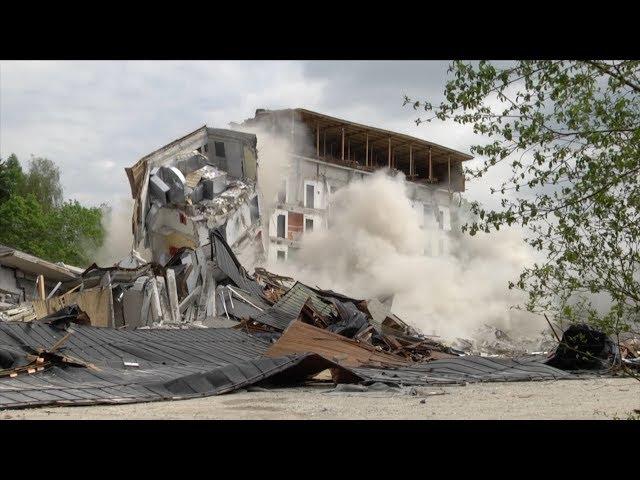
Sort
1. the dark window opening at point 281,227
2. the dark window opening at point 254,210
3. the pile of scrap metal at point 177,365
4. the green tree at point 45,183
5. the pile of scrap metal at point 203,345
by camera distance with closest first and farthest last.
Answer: the pile of scrap metal at point 177,365
the pile of scrap metal at point 203,345
the dark window opening at point 254,210
the dark window opening at point 281,227
the green tree at point 45,183

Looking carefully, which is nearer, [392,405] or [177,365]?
[392,405]

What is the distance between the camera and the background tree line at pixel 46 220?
44156 mm

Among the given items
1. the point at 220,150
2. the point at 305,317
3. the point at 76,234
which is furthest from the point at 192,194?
the point at 76,234

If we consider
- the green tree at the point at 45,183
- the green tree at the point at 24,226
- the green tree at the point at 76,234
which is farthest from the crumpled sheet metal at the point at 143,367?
the green tree at the point at 45,183

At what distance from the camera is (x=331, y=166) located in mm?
45438

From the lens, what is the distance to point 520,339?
3872cm

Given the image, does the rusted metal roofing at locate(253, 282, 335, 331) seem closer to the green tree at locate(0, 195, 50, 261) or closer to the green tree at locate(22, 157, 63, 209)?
the green tree at locate(0, 195, 50, 261)

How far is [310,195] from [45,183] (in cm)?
2348

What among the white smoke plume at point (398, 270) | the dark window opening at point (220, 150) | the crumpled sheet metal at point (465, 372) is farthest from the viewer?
the white smoke plume at point (398, 270)

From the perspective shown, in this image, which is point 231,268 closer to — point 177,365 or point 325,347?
point 325,347

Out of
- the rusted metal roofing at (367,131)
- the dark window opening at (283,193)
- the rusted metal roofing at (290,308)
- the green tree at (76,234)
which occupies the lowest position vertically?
the rusted metal roofing at (290,308)

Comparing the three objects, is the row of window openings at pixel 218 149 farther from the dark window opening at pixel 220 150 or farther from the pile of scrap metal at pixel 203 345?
the pile of scrap metal at pixel 203 345
